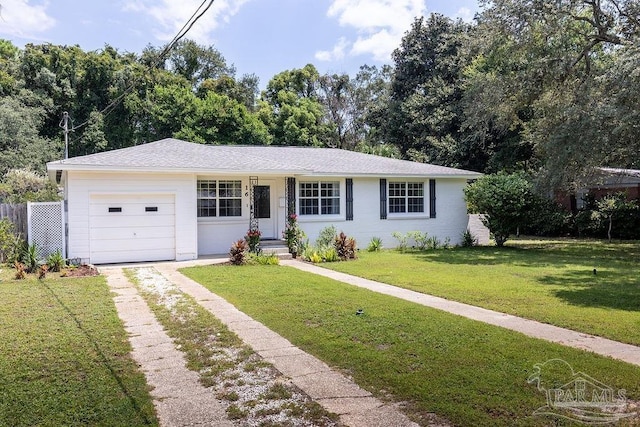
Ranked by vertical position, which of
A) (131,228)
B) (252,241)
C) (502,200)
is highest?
(502,200)

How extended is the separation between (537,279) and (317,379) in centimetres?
784

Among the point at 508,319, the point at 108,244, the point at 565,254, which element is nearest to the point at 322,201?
the point at 108,244

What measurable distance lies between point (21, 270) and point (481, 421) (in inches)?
451

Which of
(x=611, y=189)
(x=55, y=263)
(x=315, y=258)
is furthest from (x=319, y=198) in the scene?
(x=611, y=189)

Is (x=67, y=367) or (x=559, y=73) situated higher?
(x=559, y=73)

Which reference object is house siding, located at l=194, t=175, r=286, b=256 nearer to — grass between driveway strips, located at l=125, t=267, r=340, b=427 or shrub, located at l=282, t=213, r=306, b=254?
shrub, located at l=282, t=213, r=306, b=254

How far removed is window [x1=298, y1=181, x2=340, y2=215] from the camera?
17.0m

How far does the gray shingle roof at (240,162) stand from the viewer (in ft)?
44.2

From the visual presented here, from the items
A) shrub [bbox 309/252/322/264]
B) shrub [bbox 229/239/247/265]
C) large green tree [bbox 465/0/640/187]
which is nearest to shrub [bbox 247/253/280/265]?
shrub [bbox 229/239/247/265]

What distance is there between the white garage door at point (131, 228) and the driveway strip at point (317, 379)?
729 centimetres

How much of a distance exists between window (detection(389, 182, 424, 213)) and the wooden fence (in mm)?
11923

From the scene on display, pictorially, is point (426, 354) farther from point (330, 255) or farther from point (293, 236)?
point (293, 236)

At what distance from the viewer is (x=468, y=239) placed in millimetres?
19109

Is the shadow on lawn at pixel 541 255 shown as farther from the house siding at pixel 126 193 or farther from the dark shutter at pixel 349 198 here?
the house siding at pixel 126 193
